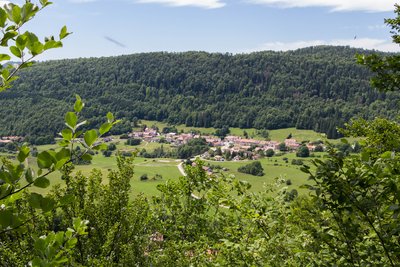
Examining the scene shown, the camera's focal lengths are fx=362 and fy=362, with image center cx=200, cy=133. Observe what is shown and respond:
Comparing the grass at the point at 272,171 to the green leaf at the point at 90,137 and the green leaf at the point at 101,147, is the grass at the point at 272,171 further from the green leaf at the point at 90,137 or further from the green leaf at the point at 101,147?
the green leaf at the point at 90,137

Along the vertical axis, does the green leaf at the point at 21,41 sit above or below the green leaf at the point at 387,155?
above

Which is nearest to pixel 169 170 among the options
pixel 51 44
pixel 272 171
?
pixel 272 171

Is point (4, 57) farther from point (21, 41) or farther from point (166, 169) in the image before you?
point (166, 169)

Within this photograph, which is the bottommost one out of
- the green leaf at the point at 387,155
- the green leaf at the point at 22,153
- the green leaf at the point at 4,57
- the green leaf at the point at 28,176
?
the green leaf at the point at 387,155

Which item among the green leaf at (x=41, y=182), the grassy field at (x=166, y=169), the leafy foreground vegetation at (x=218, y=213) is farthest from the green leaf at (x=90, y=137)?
the grassy field at (x=166, y=169)

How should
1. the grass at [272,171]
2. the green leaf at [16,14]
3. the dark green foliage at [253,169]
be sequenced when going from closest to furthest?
1. the green leaf at [16,14]
2. the grass at [272,171]
3. the dark green foliage at [253,169]

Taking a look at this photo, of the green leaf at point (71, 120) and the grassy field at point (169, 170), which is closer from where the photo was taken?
the green leaf at point (71, 120)

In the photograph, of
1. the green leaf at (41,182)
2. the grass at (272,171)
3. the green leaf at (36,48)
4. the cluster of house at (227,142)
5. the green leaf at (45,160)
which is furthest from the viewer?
the cluster of house at (227,142)

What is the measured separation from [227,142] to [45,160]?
6743 inches

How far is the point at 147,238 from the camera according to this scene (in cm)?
1205

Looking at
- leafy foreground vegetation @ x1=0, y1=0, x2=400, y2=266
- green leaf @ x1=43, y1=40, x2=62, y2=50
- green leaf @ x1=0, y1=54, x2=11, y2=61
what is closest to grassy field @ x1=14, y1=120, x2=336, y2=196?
leafy foreground vegetation @ x1=0, y1=0, x2=400, y2=266

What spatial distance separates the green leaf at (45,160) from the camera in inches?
96.8

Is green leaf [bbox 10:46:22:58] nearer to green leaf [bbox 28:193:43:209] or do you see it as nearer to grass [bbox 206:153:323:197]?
green leaf [bbox 28:193:43:209]

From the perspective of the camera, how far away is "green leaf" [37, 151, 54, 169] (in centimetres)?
246
